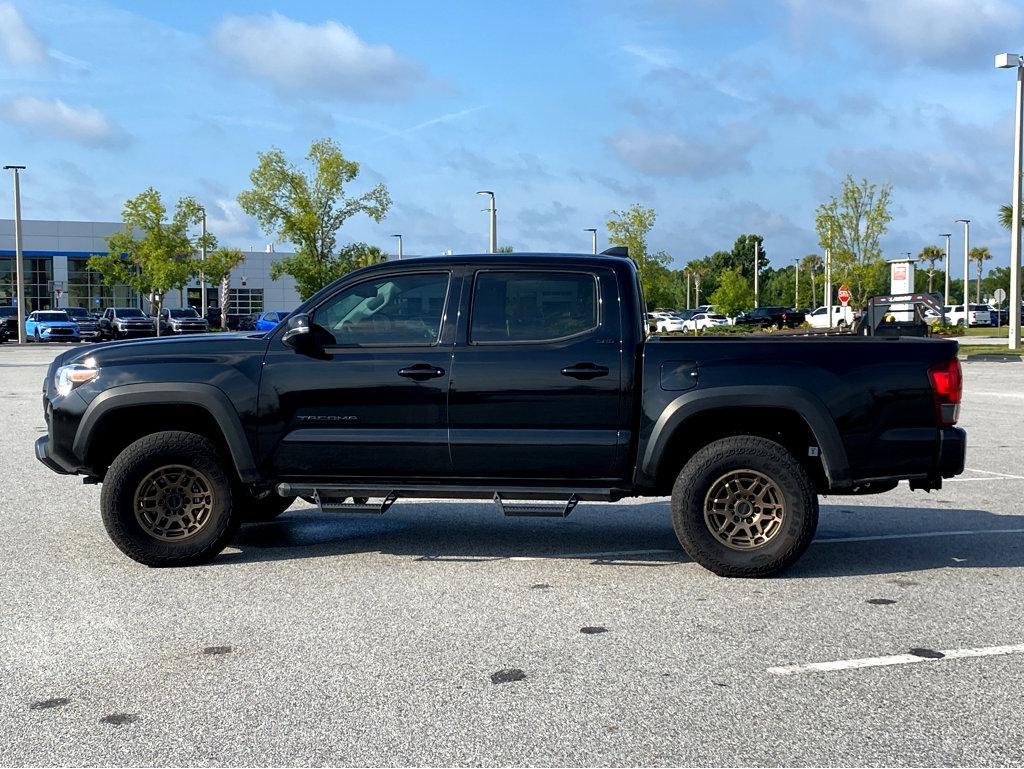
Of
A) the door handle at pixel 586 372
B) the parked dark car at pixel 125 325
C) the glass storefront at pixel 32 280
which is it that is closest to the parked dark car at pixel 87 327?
the parked dark car at pixel 125 325

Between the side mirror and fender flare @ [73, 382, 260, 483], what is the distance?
525 millimetres

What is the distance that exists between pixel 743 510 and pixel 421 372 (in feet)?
6.79

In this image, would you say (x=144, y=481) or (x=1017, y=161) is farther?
(x=1017, y=161)

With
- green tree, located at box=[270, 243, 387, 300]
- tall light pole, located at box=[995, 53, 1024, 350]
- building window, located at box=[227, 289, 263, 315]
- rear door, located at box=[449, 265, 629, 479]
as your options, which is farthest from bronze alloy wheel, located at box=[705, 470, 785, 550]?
building window, located at box=[227, 289, 263, 315]

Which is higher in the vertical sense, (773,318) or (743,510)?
(773,318)

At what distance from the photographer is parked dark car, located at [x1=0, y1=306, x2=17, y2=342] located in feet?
186

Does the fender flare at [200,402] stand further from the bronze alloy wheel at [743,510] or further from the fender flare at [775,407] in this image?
the bronze alloy wheel at [743,510]

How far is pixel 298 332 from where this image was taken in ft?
22.2

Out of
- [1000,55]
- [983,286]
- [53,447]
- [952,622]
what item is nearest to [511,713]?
[952,622]

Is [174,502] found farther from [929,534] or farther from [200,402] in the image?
[929,534]

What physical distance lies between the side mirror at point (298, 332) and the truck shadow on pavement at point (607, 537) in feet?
4.69

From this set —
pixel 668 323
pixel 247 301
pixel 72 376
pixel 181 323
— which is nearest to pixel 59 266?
pixel 247 301

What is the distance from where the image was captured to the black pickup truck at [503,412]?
6.51 m

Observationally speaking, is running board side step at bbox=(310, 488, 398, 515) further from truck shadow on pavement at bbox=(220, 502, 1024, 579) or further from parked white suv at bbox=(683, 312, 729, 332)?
parked white suv at bbox=(683, 312, 729, 332)
